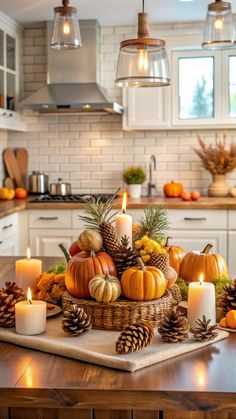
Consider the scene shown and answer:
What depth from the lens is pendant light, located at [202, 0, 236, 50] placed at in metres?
2.40

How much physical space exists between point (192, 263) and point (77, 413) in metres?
0.83

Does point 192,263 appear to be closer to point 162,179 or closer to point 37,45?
point 162,179

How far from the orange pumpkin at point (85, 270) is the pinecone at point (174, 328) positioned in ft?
0.76

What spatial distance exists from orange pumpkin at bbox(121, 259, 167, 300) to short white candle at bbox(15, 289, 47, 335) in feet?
0.76

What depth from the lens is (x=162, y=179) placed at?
17.9 ft

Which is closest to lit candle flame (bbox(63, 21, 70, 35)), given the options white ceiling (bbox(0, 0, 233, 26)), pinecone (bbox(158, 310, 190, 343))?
pinecone (bbox(158, 310, 190, 343))

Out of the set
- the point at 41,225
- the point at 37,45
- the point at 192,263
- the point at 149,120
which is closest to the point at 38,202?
the point at 41,225

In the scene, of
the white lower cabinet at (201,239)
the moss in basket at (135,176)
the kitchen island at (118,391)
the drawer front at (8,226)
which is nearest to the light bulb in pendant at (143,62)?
the kitchen island at (118,391)

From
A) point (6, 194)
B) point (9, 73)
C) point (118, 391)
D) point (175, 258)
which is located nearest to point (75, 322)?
point (118, 391)

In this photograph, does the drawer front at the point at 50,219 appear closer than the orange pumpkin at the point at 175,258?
No

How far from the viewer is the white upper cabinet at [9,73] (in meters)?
4.97

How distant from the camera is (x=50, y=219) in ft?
15.8

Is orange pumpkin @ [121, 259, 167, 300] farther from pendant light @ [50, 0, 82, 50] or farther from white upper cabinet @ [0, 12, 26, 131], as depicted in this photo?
white upper cabinet @ [0, 12, 26, 131]

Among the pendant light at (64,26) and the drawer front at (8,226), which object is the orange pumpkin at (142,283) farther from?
the drawer front at (8,226)
